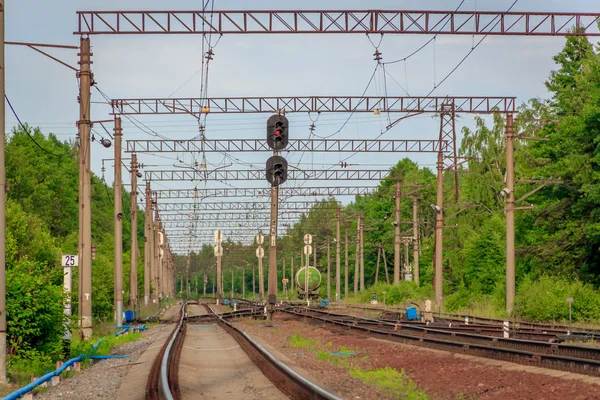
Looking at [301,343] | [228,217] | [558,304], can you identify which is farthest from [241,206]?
[301,343]

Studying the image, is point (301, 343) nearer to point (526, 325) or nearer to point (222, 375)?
point (222, 375)

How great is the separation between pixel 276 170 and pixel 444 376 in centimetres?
1410

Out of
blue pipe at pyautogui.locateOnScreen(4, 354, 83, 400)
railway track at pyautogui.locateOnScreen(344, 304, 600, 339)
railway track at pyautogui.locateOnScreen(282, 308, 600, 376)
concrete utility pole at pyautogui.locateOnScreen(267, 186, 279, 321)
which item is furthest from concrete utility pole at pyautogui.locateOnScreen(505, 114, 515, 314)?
blue pipe at pyautogui.locateOnScreen(4, 354, 83, 400)

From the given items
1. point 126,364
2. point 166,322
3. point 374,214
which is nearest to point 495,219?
point 166,322

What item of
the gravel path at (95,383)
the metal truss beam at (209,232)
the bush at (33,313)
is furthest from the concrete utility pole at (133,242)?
the metal truss beam at (209,232)

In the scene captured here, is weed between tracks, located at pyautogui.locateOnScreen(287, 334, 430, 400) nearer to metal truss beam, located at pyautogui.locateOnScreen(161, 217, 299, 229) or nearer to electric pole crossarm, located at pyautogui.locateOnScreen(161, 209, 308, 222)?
electric pole crossarm, located at pyautogui.locateOnScreen(161, 209, 308, 222)

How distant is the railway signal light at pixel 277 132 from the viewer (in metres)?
29.2

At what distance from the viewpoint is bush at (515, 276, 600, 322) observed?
3903 centimetres

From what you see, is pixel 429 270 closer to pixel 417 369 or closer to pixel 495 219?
pixel 495 219

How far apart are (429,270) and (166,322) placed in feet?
122

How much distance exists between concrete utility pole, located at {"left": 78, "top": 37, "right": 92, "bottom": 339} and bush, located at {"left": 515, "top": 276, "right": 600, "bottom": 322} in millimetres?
20039

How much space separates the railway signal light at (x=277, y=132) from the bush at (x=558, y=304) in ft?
54.0

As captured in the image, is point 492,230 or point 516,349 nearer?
point 516,349

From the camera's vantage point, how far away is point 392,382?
51.7ft
